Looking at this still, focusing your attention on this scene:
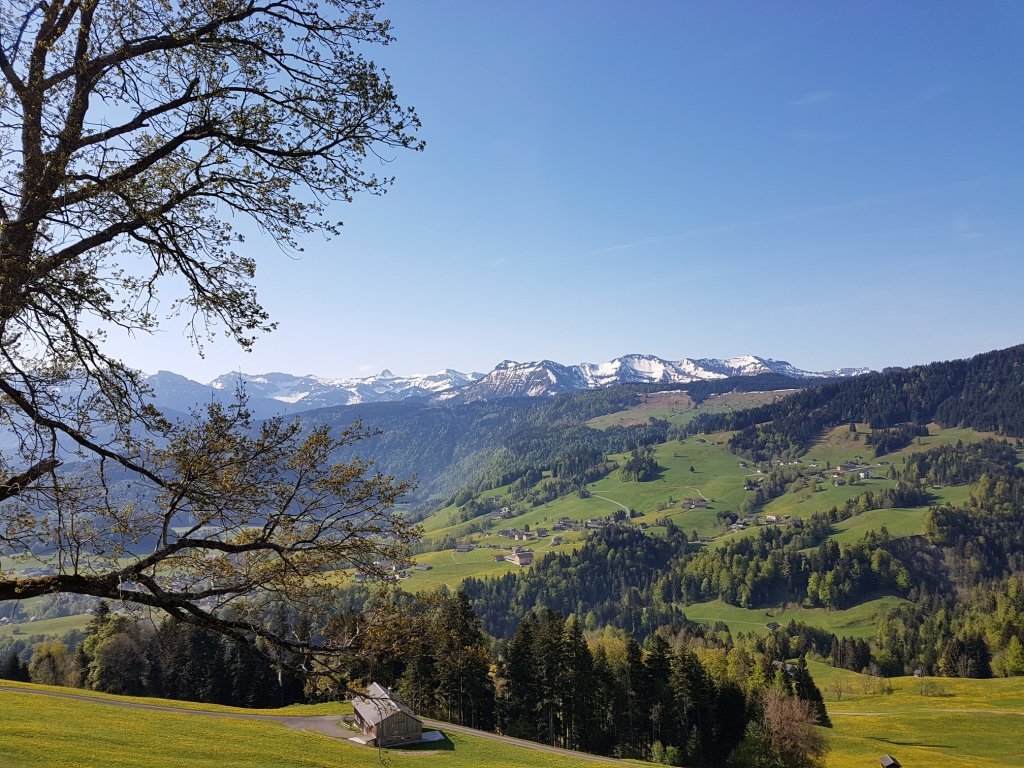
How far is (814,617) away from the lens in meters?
192

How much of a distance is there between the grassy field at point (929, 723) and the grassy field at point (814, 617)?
71.7 metres

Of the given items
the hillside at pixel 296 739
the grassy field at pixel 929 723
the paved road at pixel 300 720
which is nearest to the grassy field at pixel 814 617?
the grassy field at pixel 929 723

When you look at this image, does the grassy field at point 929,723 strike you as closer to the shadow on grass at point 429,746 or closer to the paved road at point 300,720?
the paved road at point 300,720

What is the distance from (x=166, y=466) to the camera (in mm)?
9961

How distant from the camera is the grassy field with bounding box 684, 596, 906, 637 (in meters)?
180

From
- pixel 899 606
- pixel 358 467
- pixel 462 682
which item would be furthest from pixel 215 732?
pixel 899 606

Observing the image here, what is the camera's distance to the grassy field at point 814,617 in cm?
18038

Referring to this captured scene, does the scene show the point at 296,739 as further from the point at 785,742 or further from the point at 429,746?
the point at 785,742

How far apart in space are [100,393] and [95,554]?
2985mm

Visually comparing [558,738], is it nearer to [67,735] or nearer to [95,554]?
[67,735]

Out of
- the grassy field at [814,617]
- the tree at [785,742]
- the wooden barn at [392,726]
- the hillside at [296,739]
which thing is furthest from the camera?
the grassy field at [814,617]

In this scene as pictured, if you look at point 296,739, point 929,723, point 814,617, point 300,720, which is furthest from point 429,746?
point 814,617

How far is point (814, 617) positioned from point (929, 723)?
127325mm

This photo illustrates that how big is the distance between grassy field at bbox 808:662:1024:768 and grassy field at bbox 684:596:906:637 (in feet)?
235
